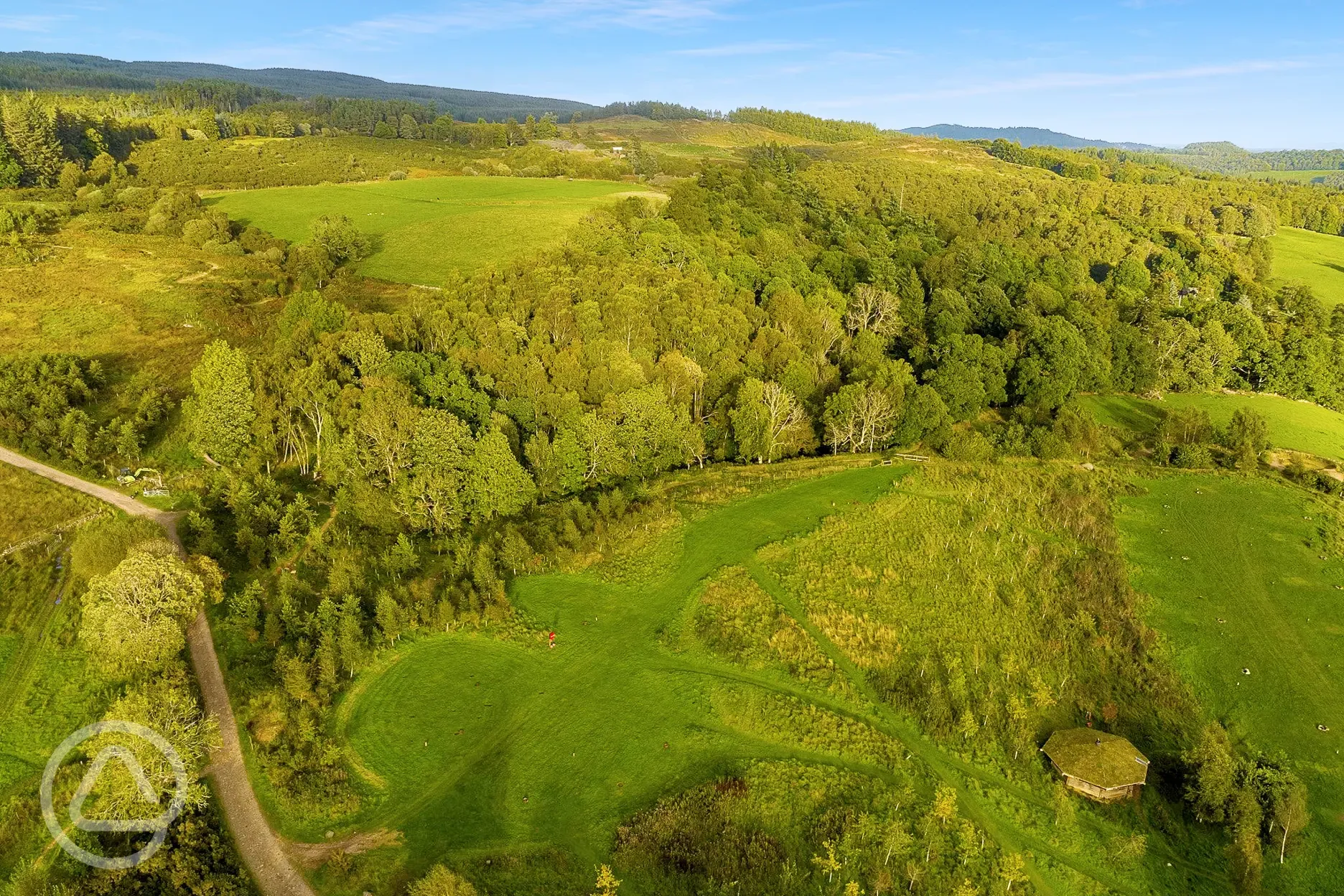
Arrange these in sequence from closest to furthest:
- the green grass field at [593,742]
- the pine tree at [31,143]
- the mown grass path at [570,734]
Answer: the green grass field at [593,742] → the mown grass path at [570,734] → the pine tree at [31,143]

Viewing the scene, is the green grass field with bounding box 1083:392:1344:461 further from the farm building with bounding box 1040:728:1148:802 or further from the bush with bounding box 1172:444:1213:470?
the farm building with bounding box 1040:728:1148:802

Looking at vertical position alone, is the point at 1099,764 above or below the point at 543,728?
above

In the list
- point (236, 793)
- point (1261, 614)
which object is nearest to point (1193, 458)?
point (1261, 614)

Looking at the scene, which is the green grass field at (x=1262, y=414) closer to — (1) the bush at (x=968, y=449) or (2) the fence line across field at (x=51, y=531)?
(1) the bush at (x=968, y=449)

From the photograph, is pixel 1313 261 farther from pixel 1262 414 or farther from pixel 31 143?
pixel 31 143

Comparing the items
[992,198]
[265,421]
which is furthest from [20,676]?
[992,198]

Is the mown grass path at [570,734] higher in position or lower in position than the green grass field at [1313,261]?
lower

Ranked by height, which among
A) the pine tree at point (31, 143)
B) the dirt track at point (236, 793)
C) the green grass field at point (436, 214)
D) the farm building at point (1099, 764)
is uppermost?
the pine tree at point (31, 143)

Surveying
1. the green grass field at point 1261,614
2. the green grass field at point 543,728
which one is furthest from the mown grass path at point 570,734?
the green grass field at point 1261,614
